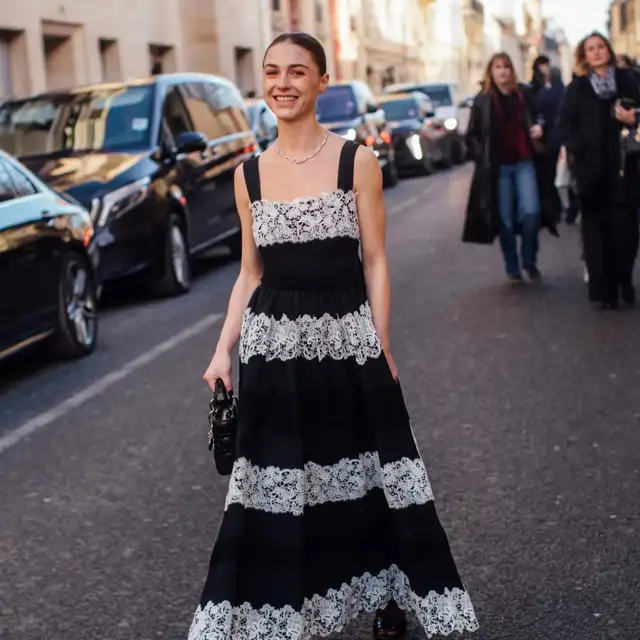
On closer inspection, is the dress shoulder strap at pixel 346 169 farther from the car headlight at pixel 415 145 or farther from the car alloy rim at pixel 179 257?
the car headlight at pixel 415 145

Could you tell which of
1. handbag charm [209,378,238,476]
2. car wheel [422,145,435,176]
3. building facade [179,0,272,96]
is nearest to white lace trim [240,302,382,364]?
handbag charm [209,378,238,476]

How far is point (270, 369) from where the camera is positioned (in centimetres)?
382

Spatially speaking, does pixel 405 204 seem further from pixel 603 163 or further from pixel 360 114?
pixel 603 163

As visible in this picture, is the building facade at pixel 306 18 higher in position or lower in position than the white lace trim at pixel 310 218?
higher

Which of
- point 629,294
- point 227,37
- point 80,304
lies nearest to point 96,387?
point 80,304

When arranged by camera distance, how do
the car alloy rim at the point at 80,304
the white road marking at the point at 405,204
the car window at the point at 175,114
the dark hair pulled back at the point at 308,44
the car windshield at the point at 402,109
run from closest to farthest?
the dark hair pulled back at the point at 308,44 → the car alloy rim at the point at 80,304 → the car window at the point at 175,114 → the white road marking at the point at 405,204 → the car windshield at the point at 402,109

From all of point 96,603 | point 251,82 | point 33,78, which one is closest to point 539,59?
point 96,603

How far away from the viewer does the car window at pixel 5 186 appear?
9.03 meters

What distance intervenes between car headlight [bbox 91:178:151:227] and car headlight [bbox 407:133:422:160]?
1795 cm

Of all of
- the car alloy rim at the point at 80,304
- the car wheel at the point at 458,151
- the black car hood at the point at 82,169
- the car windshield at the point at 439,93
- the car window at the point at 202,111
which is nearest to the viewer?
the car alloy rim at the point at 80,304

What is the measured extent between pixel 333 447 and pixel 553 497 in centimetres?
196

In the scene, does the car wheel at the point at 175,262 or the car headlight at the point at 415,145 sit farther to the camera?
the car headlight at the point at 415,145

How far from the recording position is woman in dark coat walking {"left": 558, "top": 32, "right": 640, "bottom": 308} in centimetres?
Result: 967

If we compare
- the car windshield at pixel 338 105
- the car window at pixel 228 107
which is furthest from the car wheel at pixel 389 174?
the car window at pixel 228 107
